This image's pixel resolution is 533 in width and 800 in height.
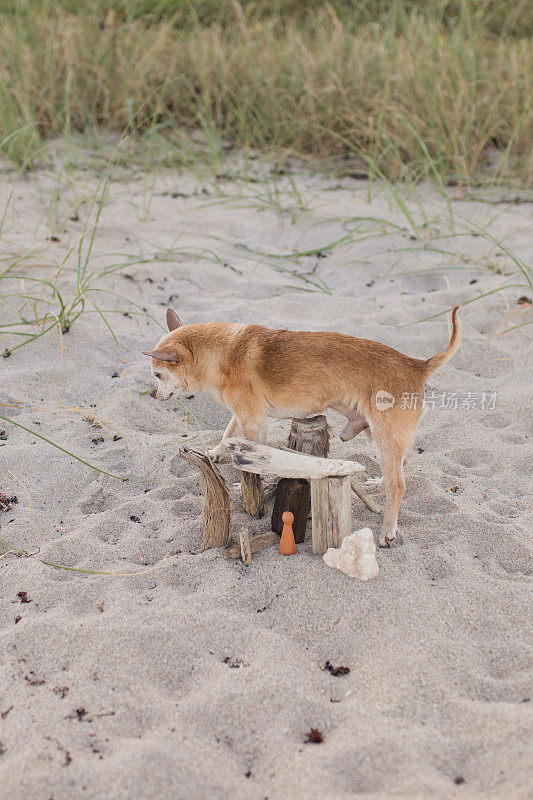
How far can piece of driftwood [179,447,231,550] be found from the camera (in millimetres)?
2900

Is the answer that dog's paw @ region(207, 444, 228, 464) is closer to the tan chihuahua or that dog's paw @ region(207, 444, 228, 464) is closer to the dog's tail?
the tan chihuahua

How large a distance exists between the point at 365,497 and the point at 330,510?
0.48 m

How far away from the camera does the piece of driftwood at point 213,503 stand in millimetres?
2900

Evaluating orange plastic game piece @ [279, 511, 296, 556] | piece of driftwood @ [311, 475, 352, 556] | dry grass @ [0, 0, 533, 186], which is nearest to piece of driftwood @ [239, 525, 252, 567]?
orange plastic game piece @ [279, 511, 296, 556]

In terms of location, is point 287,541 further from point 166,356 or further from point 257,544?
point 166,356

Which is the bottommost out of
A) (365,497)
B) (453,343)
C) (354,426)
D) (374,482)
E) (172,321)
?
(374,482)

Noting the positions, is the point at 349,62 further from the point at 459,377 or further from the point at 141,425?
the point at 141,425

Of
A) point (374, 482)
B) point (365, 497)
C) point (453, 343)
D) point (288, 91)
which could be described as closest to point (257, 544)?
point (365, 497)

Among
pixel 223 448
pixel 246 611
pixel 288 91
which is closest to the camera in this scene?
pixel 246 611

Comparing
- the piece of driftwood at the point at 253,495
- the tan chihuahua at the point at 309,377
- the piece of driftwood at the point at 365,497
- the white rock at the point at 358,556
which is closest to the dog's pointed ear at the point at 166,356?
the tan chihuahua at the point at 309,377

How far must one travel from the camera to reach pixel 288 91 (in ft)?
25.4

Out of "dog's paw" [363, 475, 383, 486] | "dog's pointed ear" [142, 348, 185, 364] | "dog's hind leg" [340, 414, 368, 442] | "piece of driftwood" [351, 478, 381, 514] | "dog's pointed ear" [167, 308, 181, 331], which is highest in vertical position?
"dog's pointed ear" [142, 348, 185, 364]

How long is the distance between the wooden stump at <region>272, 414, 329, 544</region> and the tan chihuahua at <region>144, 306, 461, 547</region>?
7 cm

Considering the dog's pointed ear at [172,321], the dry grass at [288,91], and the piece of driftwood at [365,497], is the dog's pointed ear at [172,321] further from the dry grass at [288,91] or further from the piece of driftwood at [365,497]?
the dry grass at [288,91]
